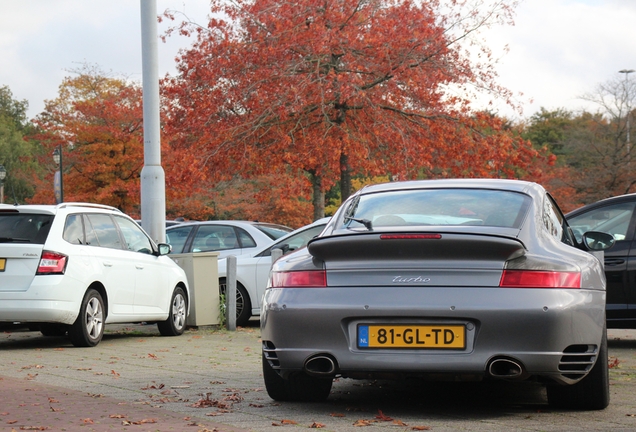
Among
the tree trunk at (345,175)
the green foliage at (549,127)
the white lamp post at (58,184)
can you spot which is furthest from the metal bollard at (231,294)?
the green foliage at (549,127)

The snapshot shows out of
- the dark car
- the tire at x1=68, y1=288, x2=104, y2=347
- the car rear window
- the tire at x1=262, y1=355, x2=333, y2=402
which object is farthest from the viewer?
the tire at x1=68, y1=288, x2=104, y2=347

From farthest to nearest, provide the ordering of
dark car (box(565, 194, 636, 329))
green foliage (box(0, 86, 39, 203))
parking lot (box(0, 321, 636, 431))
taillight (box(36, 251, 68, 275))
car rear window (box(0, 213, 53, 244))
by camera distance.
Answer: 1. green foliage (box(0, 86, 39, 203))
2. car rear window (box(0, 213, 53, 244))
3. taillight (box(36, 251, 68, 275))
4. dark car (box(565, 194, 636, 329))
5. parking lot (box(0, 321, 636, 431))

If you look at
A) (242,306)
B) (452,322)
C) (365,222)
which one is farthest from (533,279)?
(242,306)

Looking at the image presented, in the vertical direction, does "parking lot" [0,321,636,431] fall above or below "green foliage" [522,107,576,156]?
below

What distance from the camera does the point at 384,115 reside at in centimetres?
2242

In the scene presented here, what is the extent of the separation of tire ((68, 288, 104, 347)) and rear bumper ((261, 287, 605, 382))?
17.9 ft

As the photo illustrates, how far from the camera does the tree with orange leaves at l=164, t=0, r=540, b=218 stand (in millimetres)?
21953

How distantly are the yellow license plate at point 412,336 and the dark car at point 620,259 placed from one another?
5224 millimetres

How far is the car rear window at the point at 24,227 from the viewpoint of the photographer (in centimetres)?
1038

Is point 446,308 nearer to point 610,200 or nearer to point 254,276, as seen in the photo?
point 610,200

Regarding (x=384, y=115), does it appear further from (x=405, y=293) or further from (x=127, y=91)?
(x=127, y=91)

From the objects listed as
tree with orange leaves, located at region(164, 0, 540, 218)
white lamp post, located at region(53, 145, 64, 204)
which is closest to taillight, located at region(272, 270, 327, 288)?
tree with orange leaves, located at region(164, 0, 540, 218)

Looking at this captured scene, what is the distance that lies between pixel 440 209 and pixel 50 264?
5.58 m

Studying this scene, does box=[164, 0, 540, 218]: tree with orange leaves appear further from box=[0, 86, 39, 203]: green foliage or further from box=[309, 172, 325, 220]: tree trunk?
box=[0, 86, 39, 203]: green foliage
